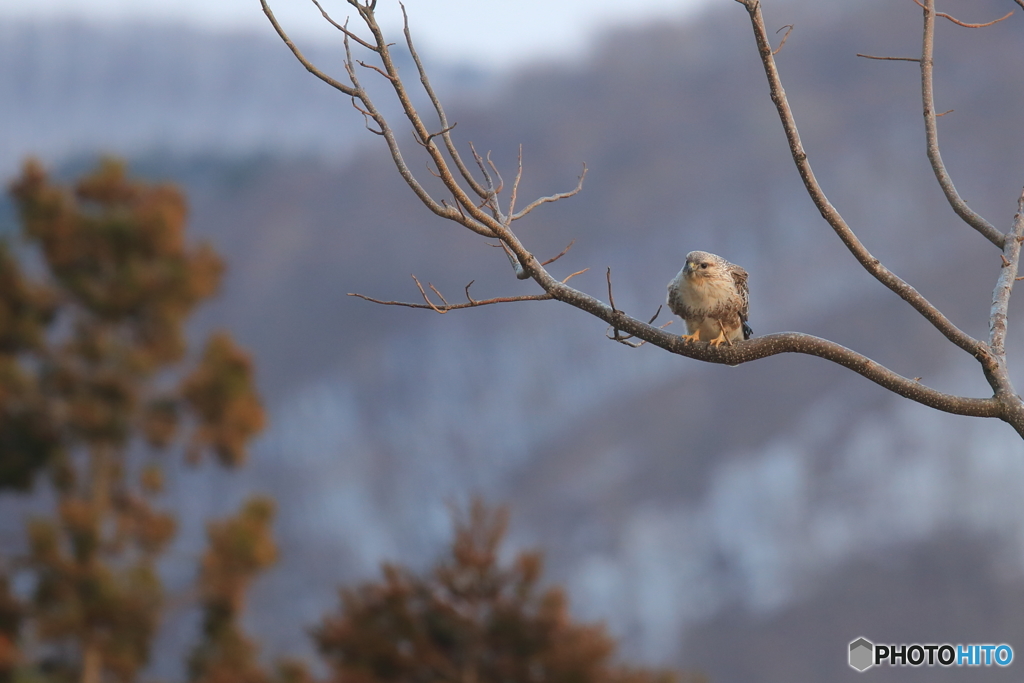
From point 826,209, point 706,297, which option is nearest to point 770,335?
point 826,209

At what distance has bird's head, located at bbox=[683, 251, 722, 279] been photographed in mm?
4215

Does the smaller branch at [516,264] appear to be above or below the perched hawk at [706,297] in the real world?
below

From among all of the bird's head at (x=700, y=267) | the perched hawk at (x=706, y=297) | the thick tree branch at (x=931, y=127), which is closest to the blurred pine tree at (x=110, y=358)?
the perched hawk at (x=706, y=297)

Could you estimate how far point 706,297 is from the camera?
13.8 feet

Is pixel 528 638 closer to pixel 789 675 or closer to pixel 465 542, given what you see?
pixel 465 542

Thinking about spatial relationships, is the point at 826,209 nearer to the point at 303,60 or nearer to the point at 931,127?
the point at 931,127

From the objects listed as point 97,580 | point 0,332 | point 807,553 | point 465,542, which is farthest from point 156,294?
point 807,553

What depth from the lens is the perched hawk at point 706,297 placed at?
4.19m

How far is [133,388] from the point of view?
12.3 metres

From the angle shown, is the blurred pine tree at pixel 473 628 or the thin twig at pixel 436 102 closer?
the thin twig at pixel 436 102

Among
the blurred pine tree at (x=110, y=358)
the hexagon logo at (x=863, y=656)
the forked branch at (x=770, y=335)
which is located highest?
the blurred pine tree at (x=110, y=358)

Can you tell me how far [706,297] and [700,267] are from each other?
0.46 feet

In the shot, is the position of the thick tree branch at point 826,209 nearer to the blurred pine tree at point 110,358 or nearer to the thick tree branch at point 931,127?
the thick tree branch at point 931,127

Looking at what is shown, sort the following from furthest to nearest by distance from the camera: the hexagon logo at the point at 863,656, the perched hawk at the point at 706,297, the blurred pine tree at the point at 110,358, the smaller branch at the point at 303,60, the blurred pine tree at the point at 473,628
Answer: the blurred pine tree at the point at 110,358 → the blurred pine tree at the point at 473,628 → the hexagon logo at the point at 863,656 → the perched hawk at the point at 706,297 → the smaller branch at the point at 303,60
